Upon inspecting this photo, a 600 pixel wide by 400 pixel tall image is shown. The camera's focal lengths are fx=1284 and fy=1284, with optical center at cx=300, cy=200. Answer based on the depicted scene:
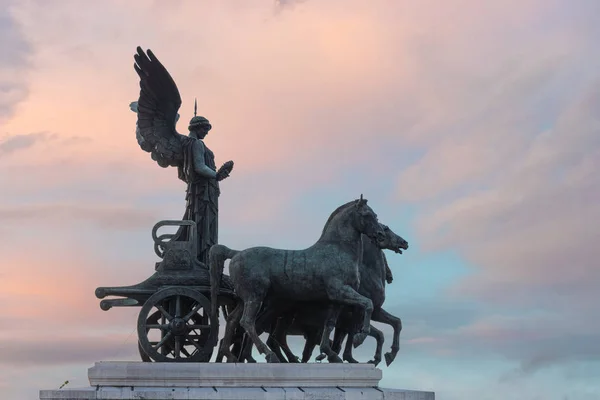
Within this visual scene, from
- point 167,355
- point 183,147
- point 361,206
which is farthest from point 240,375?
point 183,147

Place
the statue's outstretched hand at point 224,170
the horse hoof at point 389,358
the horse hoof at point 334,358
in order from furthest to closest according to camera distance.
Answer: the statue's outstretched hand at point 224,170 < the horse hoof at point 389,358 < the horse hoof at point 334,358

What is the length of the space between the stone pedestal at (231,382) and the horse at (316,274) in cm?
59

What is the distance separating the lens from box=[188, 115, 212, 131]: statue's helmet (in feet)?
77.9

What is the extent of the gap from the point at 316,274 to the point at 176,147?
4.12m

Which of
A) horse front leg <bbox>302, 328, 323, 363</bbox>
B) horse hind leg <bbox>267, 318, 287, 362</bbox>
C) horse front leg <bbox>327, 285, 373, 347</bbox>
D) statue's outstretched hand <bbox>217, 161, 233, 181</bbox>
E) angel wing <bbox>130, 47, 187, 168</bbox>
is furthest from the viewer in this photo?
angel wing <bbox>130, 47, 187, 168</bbox>

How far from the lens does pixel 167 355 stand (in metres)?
22.0

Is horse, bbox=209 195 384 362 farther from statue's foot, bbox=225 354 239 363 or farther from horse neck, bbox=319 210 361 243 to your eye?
statue's foot, bbox=225 354 239 363

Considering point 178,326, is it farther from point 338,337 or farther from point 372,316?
point 372,316

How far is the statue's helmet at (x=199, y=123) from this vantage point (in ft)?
77.9

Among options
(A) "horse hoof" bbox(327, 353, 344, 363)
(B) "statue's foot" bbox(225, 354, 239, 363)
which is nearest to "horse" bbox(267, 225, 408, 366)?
(A) "horse hoof" bbox(327, 353, 344, 363)

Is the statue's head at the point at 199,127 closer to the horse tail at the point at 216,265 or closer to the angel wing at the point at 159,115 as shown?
the angel wing at the point at 159,115

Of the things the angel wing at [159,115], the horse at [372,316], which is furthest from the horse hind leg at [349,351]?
the angel wing at [159,115]

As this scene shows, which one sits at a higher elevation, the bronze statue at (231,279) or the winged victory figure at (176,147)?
the winged victory figure at (176,147)

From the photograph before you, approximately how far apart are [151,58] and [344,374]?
22.4 ft
